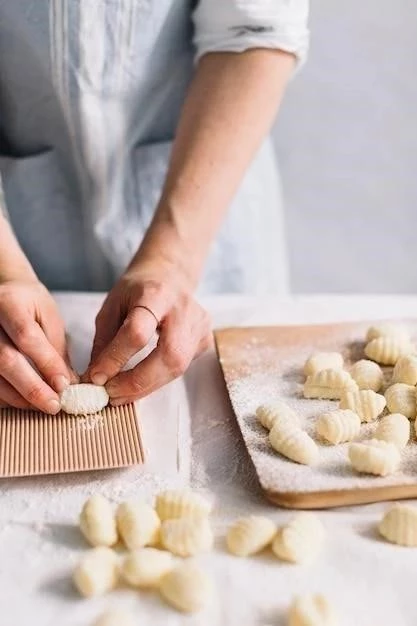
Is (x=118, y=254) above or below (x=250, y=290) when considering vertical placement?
above

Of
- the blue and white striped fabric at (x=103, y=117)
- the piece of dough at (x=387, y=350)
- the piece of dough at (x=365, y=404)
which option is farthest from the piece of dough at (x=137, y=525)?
the blue and white striped fabric at (x=103, y=117)

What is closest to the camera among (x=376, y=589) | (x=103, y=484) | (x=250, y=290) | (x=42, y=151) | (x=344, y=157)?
(x=376, y=589)

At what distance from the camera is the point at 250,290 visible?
147cm

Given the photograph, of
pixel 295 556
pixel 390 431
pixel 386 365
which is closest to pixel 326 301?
pixel 386 365

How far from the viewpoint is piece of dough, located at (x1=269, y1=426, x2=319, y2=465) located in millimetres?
859

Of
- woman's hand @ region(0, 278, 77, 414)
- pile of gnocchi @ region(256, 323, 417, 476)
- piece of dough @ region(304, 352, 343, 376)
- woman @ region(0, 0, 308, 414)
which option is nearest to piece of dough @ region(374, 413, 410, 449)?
pile of gnocchi @ region(256, 323, 417, 476)

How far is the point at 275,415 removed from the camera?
91 centimetres

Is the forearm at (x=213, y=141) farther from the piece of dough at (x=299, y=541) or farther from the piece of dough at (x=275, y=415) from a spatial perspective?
the piece of dough at (x=299, y=541)

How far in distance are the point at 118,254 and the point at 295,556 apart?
25.5 inches

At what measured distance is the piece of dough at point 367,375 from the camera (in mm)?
1002

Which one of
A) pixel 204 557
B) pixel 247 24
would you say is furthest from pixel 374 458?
pixel 247 24

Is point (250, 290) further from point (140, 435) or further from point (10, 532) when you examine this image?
point (10, 532)

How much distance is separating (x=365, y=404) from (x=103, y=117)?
0.54m

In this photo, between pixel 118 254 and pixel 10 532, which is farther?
pixel 118 254
